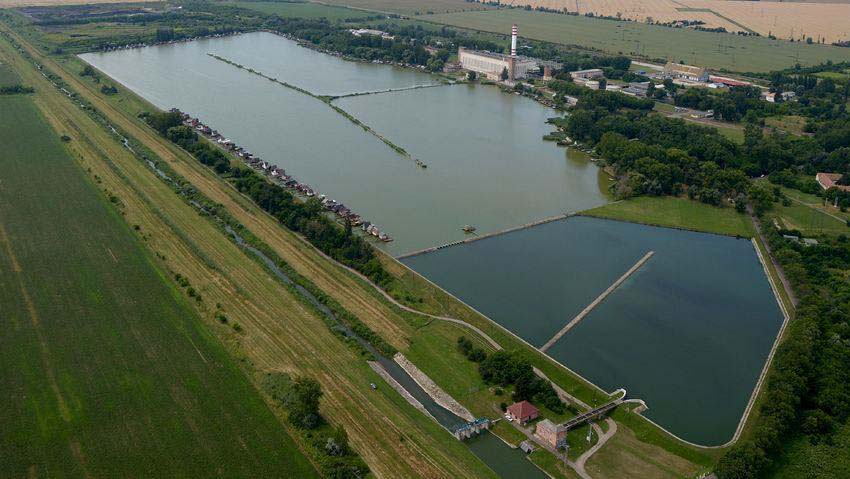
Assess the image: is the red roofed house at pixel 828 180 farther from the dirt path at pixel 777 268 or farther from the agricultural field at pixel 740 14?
the agricultural field at pixel 740 14

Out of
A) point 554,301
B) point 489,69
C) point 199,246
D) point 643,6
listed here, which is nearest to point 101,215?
point 199,246

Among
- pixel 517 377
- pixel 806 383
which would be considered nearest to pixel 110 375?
pixel 517 377

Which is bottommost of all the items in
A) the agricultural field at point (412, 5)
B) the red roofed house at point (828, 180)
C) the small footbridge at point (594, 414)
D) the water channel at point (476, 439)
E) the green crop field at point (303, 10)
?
the water channel at point (476, 439)

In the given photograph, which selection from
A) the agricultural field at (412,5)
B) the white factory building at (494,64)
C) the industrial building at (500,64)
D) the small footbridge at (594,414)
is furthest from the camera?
the agricultural field at (412,5)

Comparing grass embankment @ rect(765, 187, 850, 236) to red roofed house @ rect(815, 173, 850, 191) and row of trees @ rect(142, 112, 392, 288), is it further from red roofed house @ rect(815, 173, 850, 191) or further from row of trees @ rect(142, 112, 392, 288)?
row of trees @ rect(142, 112, 392, 288)

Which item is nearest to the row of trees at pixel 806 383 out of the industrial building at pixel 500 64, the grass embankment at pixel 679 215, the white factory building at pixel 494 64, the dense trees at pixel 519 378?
the dense trees at pixel 519 378
